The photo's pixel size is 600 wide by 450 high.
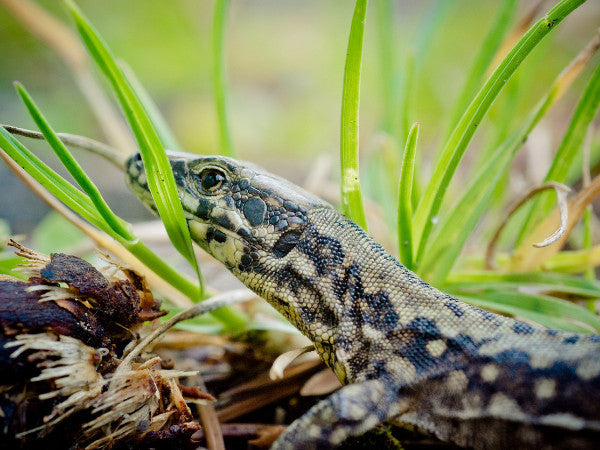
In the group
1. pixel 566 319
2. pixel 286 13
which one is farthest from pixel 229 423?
pixel 286 13

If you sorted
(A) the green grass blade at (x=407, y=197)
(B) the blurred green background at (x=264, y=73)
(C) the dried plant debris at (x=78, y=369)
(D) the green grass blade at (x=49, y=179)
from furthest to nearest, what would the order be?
(B) the blurred green background at (x=264, y=73)
(A) the green grass blade at (x=407, y=197)
(D) the green grass blade at (x=49, y=179)
(C) the dried plant debris at (x=78, y=369)

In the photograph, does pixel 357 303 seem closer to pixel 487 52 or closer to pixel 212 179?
pixel 212 179

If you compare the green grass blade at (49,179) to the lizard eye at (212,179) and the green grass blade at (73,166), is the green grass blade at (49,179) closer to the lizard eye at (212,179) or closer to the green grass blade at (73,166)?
the green grass blade at (73,166)

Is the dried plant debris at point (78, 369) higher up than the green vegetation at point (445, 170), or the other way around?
the green vegetation at point (445, 170)

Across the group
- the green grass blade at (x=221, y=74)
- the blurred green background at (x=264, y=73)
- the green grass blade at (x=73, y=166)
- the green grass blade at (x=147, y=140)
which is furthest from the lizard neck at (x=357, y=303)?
the blurred green background at (x=264, y=73)

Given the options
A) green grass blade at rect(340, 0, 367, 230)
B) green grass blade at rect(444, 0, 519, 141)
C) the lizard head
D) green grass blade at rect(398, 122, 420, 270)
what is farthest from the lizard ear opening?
green grass blade at rect(444, 0, 519, 141)

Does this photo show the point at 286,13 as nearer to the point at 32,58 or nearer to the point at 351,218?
the point at 32,58

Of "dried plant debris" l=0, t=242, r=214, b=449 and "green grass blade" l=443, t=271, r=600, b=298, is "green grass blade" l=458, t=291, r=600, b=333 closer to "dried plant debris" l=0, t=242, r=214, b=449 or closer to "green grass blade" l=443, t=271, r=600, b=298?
"green grass blade" l=443, t=271, r=600, b=298

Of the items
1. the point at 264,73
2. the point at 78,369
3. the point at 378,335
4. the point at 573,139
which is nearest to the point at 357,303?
the point at 378,335
